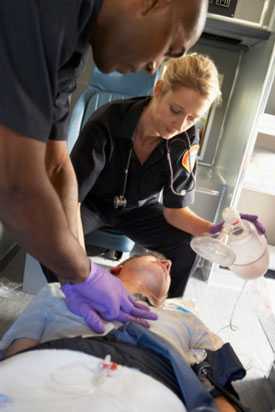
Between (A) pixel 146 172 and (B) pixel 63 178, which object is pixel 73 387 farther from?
(A) pixel 146 172

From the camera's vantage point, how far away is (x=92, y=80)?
6.52 ft

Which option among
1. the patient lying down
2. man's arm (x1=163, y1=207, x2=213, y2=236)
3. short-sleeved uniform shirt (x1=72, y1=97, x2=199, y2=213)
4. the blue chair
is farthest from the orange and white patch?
the patient lying down

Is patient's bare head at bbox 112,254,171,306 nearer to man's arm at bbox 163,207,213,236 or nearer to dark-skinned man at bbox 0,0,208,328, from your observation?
man's arm at bbox 163,207,213,236

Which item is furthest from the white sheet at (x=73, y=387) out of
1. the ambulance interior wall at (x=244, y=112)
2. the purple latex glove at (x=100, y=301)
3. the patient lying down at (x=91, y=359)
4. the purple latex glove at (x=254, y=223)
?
the ambulance interior wall at (x=244, y=112)

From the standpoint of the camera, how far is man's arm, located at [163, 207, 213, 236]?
1.68 metres

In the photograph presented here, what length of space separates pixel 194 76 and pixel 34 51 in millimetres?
884

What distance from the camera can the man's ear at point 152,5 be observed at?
25.8 inches

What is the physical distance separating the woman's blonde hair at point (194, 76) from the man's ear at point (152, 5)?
0.76 m

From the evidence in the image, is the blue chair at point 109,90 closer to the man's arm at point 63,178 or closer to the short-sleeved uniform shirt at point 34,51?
the man's arm at point 63,178

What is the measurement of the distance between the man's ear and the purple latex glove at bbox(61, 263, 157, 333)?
0.58 metres

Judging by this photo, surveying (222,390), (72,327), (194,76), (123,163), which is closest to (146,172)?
(123,163)

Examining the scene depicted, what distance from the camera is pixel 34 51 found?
0.60m

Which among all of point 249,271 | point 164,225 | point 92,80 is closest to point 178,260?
point 164,225

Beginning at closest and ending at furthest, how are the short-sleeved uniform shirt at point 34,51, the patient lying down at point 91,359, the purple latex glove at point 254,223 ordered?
the short-sleeved uniform shirt at point 34,51 < the patient lying down at point 91,359 < the purple latex glove at point 254,223
